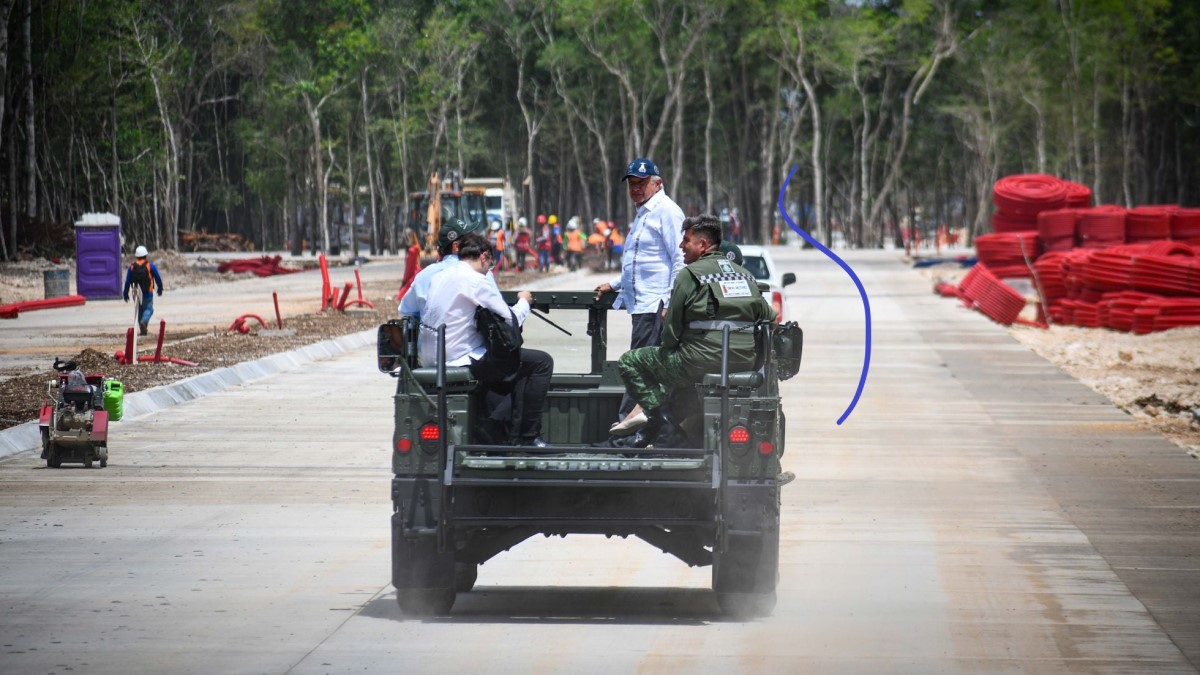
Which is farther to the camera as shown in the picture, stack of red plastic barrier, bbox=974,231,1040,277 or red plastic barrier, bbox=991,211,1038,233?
red plastic barrier, bbox=991,211,1038,233

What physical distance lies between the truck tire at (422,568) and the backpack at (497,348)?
0.86 meters

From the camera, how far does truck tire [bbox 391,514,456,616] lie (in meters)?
8.10

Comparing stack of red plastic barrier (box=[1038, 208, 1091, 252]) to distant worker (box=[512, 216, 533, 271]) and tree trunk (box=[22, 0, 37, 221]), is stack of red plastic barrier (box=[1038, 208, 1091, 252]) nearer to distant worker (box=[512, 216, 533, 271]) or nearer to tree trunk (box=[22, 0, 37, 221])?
distant worker (box=[512, 216, 533, 271])

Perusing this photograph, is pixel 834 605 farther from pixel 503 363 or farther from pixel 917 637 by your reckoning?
pixel 503 363

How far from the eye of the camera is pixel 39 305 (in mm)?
36156

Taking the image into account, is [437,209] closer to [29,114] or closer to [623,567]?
[29,114]

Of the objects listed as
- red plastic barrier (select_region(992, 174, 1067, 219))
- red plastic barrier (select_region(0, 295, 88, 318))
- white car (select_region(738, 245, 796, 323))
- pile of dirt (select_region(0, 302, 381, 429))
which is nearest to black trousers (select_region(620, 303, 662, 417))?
pile of dirt (select_region(0, 302, 381, 429))

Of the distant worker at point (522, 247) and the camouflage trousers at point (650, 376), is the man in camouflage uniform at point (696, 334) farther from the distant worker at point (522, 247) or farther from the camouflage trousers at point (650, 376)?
the distant worker at point (522, 247)

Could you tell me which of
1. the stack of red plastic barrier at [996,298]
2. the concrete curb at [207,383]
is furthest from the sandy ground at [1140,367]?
the concrete curb at [207,383]

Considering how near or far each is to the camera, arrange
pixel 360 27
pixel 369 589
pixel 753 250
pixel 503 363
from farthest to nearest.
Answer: pixel 360 27, pixel 753 250, pixel 369 589, pixel 503 363

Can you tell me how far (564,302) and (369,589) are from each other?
1.83 metres

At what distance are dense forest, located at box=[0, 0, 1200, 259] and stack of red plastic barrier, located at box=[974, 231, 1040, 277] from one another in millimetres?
37312

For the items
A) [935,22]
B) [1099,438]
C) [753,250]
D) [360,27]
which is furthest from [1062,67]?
[1099,438]

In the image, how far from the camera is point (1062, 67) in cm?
8981
